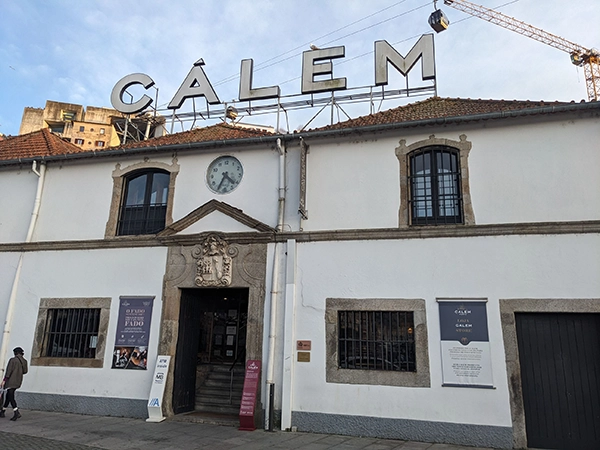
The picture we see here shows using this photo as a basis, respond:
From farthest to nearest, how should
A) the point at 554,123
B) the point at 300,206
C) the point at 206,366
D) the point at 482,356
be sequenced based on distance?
the point at 206,366 < the point at 300,206 < the point at 554,123 < the point at 482,356

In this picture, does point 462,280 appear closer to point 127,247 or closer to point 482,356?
point 482,356

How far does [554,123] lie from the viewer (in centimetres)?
967

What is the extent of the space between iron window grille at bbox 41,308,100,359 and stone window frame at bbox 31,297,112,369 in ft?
0.36

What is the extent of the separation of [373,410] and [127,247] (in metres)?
6.98

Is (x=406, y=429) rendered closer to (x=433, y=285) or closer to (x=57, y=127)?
(x=433, y=285)

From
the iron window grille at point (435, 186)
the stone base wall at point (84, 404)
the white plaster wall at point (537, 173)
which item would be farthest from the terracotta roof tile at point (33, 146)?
the white plaster wall at point (537, 173)

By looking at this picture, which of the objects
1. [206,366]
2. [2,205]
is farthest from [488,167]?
[2,205]

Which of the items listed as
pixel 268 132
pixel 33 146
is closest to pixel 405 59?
pixel 268 132

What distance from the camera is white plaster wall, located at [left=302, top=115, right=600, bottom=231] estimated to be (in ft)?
30.4

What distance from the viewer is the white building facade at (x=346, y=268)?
346 inches

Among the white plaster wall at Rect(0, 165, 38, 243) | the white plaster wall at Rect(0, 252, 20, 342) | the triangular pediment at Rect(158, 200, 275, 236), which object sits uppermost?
the white plaster wall at Rect(0, 165, 38, 243)

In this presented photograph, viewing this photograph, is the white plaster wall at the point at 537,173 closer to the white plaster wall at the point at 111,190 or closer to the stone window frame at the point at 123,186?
the white plaster wall at the point at 111,190

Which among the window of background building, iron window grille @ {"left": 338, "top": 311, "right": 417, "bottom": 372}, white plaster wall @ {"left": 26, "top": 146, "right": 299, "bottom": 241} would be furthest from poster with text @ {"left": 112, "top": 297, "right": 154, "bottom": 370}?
the window of background building

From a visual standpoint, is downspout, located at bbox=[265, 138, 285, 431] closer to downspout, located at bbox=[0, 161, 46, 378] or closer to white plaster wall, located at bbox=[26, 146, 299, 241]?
white plaster wall, located at bbox=[26, 146, 299, 241]
